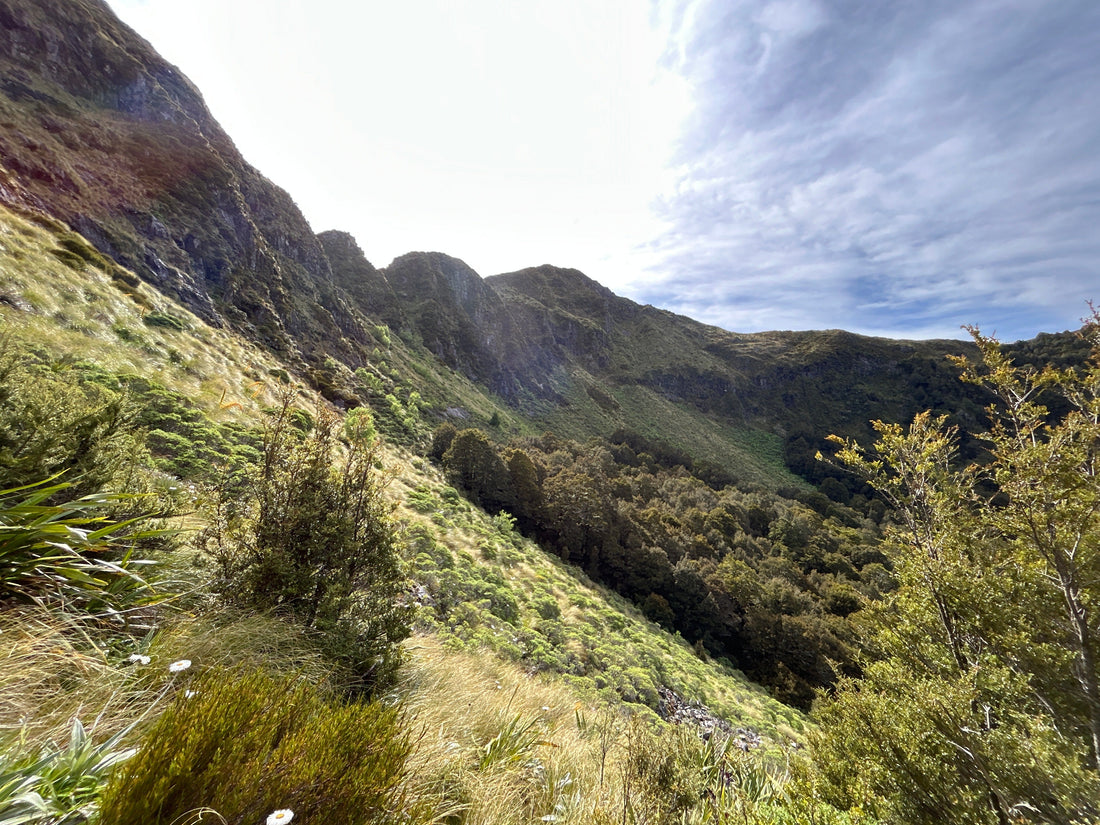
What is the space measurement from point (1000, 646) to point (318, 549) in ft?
22.7

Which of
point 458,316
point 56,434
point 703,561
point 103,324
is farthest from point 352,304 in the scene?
point 56,434

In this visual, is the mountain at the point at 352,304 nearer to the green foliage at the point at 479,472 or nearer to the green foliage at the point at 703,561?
the green foliage at the point at 479,472

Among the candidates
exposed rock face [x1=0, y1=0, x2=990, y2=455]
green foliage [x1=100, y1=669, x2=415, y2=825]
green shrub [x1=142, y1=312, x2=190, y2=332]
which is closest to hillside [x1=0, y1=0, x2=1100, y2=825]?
green foliage [x1=100, y1=669, x2=415, y2=825]

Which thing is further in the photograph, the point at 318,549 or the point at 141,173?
the point at 141,173

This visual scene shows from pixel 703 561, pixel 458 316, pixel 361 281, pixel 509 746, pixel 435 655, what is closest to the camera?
pixel 509 746

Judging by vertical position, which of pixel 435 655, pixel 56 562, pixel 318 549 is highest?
pixel 318 549

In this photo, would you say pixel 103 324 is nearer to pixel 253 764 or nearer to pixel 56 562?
pixel 56 562

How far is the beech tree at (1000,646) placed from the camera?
114 inches

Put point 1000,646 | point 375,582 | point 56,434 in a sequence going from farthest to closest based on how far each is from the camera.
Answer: point 1000,646 < point 375,582 < point 56,434

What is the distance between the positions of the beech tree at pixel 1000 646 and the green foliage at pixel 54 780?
470cm

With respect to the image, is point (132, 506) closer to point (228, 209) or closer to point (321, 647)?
point (321, 647)

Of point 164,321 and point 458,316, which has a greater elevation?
point 458,316

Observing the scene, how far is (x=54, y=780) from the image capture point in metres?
1.38

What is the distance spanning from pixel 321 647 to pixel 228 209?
124 feet
